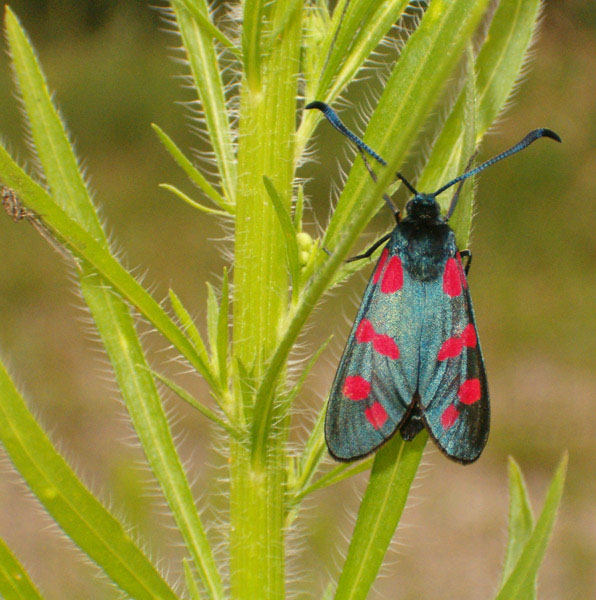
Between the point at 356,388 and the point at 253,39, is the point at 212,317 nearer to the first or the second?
the point at 356,388

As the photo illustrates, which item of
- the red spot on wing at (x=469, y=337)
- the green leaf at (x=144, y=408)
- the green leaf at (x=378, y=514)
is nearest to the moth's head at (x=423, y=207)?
the red spot on wing at (x=469, y=337)

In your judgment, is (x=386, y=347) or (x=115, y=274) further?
(x=386, y=347)

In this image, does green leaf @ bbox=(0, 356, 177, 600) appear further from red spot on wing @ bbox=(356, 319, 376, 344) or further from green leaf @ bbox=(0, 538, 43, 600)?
red spot on wing @ bbox=(356, 319, 376, 344)

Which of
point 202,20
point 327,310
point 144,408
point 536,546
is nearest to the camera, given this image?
point 536,546

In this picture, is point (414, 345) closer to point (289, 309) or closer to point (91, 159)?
point (289, 309)

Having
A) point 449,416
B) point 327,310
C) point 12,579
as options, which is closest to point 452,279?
point 449,416

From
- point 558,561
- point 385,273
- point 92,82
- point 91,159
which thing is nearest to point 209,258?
point 91,159

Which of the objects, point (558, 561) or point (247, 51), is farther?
point (558, 561)
